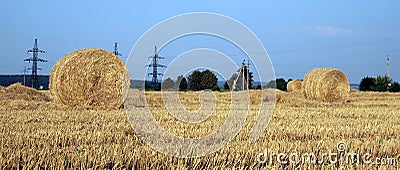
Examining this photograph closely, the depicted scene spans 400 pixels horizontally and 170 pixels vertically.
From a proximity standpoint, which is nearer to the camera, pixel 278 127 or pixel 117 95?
pixel 278 127

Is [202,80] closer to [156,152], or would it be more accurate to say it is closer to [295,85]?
[156,152]

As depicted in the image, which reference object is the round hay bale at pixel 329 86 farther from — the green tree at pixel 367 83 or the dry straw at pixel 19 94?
the green tree at pixel 367 83

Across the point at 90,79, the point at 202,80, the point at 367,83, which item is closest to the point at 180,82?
the point at 90,79

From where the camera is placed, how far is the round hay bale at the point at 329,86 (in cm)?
1916

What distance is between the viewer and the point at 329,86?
19.1 metres

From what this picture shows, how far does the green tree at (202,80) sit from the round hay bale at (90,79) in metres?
3.28

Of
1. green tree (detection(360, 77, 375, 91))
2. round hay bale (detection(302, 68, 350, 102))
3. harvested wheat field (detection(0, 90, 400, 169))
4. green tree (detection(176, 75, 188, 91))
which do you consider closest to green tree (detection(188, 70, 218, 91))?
green tree (detection(176, 75, 188, 91))

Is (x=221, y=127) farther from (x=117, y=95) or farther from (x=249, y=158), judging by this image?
(x=117, y=95)

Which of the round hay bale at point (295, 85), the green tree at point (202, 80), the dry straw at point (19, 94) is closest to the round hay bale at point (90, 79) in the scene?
the dry straw at point (19, 94)

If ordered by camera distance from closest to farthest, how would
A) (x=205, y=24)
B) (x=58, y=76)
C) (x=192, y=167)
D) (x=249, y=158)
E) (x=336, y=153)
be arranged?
(x=192, y=167)
(x=249, y=158)
(x=336, y=153)
(x=205, y=24)
(x=58, y=76)

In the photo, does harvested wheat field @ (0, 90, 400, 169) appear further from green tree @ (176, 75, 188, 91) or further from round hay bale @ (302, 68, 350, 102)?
round hay bale @ (302, 68, 350, 102)

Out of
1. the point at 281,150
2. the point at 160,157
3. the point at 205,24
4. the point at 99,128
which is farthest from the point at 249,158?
the point at 99,128

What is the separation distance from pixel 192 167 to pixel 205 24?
2912 mm

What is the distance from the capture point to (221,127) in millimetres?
7527
